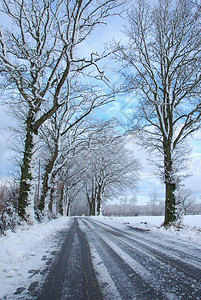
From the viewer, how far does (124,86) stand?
32.0 feet

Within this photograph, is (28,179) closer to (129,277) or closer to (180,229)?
(129,277)

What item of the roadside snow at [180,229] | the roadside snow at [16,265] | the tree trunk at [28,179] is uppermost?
the tree trunk at [28,179]

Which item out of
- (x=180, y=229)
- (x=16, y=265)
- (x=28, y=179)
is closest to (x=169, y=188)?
(x=180, y=229)

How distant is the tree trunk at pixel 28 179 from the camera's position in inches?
291

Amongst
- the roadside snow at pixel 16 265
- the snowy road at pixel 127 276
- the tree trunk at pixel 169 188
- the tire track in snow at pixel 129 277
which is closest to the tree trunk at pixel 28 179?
the roadside snow at pixel 16 265

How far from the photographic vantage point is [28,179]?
7656 millimetres

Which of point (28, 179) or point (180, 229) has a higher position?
point (28, 179)

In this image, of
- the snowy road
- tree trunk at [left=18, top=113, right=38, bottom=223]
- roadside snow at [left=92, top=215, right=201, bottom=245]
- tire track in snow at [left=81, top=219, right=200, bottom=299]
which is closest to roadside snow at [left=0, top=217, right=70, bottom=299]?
the snowy road

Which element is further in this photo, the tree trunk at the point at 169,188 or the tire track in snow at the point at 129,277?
the tree trunk at the point at 169,188

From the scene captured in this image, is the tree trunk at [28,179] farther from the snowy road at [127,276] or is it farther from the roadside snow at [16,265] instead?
the snowy road at [127,276]

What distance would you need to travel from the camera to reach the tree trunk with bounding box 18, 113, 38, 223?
7.39m

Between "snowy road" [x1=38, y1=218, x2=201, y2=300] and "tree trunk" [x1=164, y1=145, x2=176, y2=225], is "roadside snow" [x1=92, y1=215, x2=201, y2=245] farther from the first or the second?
"snowy road" [x1=38, y1=218, x2=201, y2=300]

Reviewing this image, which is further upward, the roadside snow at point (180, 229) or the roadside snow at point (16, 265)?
the roadside snow at point (16, 265)

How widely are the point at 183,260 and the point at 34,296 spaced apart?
8.32 ft
